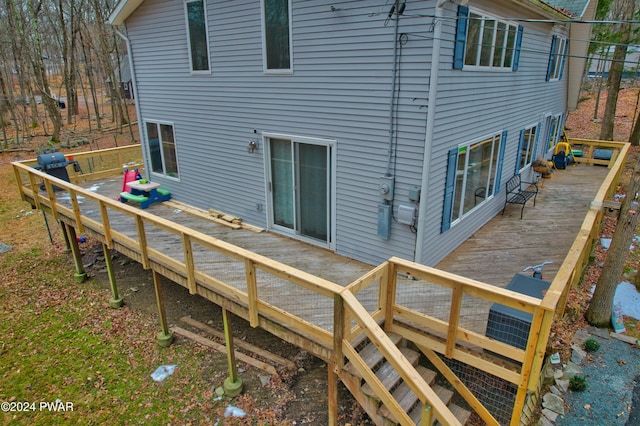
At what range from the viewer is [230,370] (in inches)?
242

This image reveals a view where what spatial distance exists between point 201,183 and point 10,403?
204 inches

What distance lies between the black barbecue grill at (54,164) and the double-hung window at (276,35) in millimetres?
6722

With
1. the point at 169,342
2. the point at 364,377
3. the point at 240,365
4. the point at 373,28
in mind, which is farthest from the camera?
the point at 169,342

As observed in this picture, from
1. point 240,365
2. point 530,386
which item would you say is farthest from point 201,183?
point 530,386

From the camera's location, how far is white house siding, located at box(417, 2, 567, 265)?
18.8ft

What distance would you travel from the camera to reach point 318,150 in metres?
6.82

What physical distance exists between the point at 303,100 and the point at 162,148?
16.4 ft

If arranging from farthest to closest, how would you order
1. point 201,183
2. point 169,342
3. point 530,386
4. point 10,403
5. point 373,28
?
1. point 201,183
2. point 169,342
3. point 10,403
4. point 373,28
5. point 530,386

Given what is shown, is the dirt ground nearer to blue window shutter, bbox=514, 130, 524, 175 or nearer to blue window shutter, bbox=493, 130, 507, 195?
blue window shutter, bbox=493, 130, 507, 195

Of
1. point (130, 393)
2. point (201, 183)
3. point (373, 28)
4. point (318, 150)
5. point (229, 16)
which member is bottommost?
point (130, 393)

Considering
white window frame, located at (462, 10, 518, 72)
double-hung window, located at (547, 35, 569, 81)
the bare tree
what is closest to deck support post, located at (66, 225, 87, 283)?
white window frame, located at (462, 10, 518, 72)

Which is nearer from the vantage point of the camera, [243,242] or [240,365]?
[240,365]

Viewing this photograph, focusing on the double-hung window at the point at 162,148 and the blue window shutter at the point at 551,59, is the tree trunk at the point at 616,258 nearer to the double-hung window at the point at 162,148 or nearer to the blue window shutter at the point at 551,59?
the blue window shutter at the point at 551,59

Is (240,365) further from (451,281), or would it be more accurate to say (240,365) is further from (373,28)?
(373,28)
